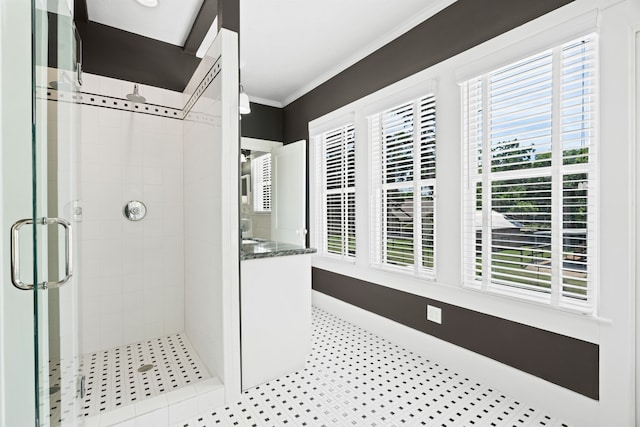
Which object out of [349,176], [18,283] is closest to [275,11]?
[349,176]

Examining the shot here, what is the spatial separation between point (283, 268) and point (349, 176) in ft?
4.75

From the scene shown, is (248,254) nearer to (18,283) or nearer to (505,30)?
(18,283)

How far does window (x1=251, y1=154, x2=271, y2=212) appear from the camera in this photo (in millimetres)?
4129

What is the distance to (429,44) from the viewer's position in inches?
92.6

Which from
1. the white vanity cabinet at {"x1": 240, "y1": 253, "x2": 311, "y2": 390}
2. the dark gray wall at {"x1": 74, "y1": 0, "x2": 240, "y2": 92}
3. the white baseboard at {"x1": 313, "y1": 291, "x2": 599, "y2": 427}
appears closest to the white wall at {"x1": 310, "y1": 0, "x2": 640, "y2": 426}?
the white baseboard at {"x1": 313, "y1": 291, "x2": 599, "y2": 427}

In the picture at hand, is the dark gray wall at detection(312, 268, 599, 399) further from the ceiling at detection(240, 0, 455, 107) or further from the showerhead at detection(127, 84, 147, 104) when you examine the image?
the showerhead at detection(127, 84, 147, 104)

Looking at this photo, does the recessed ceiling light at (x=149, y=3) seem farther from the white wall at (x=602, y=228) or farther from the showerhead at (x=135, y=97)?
the white wall at (x=602, y=228)

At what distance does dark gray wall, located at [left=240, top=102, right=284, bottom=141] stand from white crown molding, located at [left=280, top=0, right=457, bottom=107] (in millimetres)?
396

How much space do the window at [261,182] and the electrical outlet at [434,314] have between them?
2.47 metres

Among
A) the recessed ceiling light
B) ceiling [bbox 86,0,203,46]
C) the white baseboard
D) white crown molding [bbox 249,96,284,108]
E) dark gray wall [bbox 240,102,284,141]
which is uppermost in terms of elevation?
ceiling [bbox 86,0,203,46]

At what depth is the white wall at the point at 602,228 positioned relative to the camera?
4.67 feet

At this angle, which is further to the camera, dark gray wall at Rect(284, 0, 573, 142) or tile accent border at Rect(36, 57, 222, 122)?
tile accent border at Rect(36, 57, 222, 122)

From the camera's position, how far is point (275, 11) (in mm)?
2357

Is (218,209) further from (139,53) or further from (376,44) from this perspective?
(376,44)
